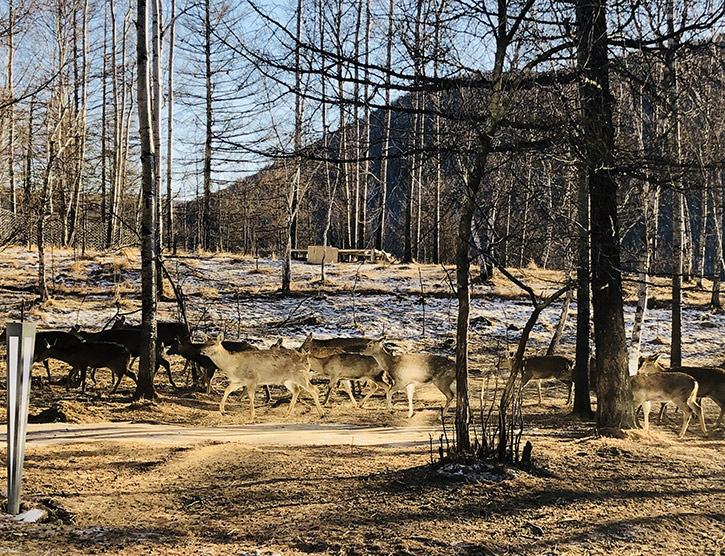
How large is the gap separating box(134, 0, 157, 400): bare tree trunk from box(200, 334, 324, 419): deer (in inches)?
39.8

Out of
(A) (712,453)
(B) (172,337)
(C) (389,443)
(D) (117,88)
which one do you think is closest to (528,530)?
(C) (389,443)

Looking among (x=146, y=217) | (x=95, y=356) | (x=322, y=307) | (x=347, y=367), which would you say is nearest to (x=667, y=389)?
(x=347, y=367)

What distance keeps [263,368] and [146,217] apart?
313cm

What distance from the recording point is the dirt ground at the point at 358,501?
4949 millimetres

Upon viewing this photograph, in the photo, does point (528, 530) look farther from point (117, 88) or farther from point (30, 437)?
point (117, 88)

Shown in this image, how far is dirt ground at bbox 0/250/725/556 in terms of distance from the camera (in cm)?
495

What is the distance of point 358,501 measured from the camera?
19.1 ft

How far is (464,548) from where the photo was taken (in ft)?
16.0

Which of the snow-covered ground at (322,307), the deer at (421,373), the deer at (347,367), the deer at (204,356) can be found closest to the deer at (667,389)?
the deer at (421,373)

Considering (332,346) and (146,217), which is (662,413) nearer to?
(332,346)

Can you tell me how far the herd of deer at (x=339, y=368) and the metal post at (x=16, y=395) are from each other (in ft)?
19.6

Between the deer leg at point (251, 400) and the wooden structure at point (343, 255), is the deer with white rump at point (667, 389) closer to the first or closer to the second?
the deer leg at point (251, 400)

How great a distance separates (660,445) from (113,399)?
8560 millimetres

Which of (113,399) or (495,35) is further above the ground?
(495,35)
